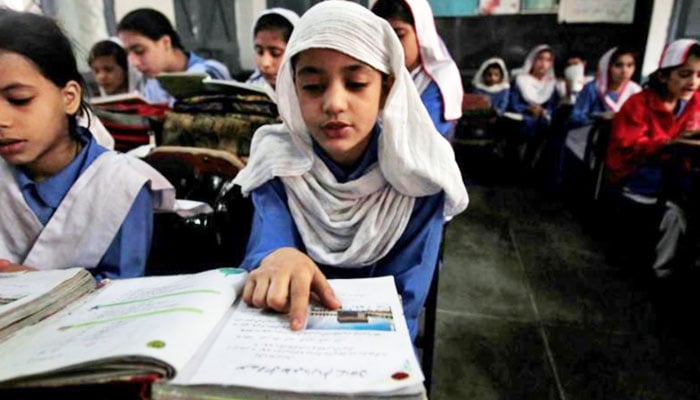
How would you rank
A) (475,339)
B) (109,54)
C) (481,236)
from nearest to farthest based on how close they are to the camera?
(475,339) < (109,54) < (481,236)

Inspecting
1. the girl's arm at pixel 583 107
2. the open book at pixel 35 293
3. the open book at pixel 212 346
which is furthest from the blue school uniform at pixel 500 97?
the open book at pixel 35 293

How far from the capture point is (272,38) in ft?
7.16

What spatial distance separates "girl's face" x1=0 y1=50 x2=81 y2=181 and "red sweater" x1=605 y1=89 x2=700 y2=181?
110 inches

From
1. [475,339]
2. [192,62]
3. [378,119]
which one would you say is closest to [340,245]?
[378,119]

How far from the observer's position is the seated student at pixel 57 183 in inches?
35.5

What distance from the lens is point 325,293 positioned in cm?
61

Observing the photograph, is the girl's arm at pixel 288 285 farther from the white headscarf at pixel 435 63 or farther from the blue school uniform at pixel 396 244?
the white headscarf at pixel 435 63

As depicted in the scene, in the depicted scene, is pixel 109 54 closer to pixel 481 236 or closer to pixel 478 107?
pixel 481 236

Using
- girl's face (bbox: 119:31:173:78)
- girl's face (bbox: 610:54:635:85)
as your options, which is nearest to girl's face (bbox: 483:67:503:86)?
girl's face (bbox: 610:54:635:85)

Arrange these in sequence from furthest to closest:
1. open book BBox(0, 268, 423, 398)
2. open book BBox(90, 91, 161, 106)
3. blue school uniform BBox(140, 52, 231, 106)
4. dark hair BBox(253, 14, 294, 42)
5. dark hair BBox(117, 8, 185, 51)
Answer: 1. blue school uniform BBox(140, 52, 231, 106)
2. dark hair BBox(117, 8, 185, 51)
3. dark hair BBox(253, 14, 294, 42)
4. open book BBox(90, 91, 161, 106)
5. open book BBox(0, 268, 423, 398)

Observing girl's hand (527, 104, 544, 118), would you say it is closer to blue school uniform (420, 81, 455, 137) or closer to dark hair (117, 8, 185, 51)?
blue school uniform (420, 81, 455, 137)

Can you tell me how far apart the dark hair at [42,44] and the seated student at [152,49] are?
4.83ft

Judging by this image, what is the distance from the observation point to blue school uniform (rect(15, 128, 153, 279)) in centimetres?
95

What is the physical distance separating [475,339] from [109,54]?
252cm
